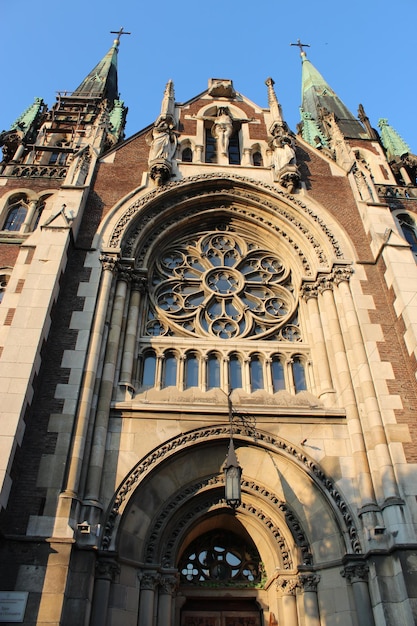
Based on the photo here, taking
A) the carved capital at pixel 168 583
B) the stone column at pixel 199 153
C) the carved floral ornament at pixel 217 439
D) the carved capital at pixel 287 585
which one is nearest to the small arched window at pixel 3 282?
the carved floral ornament at pixel 217 439

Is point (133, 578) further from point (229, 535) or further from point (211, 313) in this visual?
point (211, 313)

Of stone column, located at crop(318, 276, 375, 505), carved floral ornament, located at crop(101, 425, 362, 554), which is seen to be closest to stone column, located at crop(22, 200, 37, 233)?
carved floral ornament, located at crop(101, 425, 362, 554)

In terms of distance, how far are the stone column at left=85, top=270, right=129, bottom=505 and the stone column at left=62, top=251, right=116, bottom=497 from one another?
9.8 inches

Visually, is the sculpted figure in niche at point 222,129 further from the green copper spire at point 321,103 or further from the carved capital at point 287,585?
the carved capital at point 287,585

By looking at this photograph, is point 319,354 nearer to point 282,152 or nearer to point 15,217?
point 282,152

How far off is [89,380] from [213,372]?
10.00 feet

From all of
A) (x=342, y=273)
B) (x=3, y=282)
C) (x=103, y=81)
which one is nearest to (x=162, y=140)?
(x=3, y=282)

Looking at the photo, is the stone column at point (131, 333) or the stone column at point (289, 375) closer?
the stone column at point (131, 333)

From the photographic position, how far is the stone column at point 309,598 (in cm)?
964

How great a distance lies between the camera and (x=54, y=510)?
30.3ft

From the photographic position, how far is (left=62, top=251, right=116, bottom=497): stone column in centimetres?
976

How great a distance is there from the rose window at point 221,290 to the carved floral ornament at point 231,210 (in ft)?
2.44

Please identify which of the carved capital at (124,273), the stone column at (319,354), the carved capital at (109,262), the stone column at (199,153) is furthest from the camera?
the stone column at (199,153)

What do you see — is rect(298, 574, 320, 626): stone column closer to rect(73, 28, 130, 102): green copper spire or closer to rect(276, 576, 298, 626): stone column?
rect(276, 576, 298, 626): stone column
